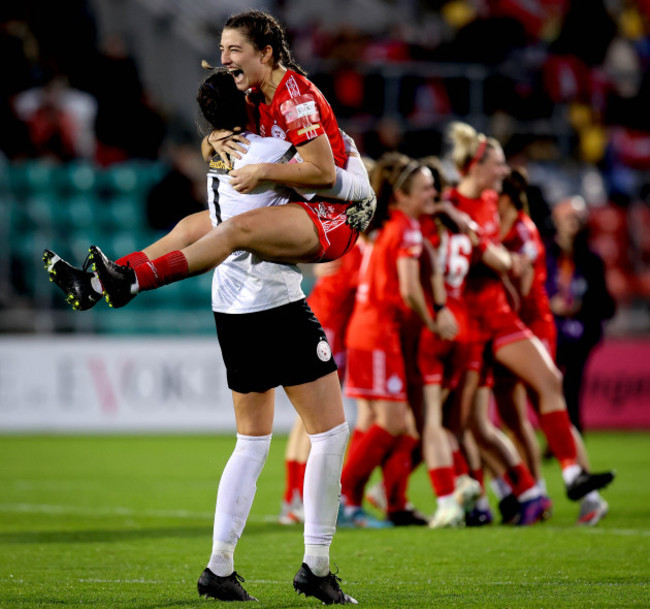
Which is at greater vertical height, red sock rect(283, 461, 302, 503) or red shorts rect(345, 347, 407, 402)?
red shorts rect(345, 347, 407, 402)

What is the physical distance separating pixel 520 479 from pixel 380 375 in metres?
1.14

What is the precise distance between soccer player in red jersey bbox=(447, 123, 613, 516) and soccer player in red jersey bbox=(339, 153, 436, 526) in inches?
17.4

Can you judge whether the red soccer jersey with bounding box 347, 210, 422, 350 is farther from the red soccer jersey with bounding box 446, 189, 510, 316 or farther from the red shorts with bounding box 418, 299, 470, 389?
the red soccer jersey with bounding box 446, 189, 510, 316

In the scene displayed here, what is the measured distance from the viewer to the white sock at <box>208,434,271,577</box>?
15.9 ft

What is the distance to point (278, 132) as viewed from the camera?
4.91 metres

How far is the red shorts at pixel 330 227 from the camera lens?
4.82 m

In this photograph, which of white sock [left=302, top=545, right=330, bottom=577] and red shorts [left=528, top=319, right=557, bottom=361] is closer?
white sock [left=302, top=545, right=330, bottom=577]

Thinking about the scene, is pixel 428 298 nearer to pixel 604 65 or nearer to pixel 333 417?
pixel 333 417

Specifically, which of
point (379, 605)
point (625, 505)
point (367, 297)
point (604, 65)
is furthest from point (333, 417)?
point (604, 65)

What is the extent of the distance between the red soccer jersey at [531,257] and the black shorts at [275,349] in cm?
331

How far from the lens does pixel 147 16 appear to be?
56.9ft

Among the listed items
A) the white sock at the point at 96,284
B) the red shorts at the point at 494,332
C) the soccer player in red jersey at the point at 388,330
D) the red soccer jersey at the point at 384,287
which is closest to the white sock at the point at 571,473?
the red shorts at the point at 494,332

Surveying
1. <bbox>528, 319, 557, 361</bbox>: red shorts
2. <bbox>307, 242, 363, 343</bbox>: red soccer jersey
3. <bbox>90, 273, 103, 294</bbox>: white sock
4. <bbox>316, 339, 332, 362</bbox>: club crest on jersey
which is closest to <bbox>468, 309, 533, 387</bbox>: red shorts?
<bbox>528, 319, 557, 361</bbox>: red shorts

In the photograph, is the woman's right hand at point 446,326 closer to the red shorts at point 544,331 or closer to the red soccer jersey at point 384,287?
the red soccer jersey at point 384,287
